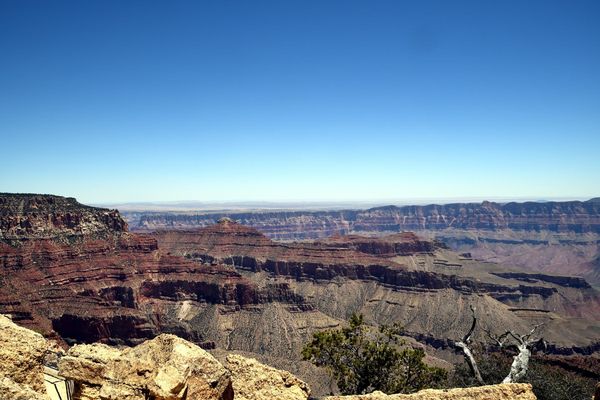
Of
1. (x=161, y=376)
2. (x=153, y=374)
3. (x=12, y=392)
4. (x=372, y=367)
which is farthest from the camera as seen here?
(x=372, y=367)

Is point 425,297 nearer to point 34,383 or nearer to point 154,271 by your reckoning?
point 154,271

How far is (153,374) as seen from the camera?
40.0ft

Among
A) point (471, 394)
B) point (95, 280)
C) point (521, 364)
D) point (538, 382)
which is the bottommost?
point (95, 280)

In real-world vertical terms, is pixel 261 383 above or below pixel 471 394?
below

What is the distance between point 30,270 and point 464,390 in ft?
388

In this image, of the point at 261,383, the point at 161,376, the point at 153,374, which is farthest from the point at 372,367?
the point at 161,376

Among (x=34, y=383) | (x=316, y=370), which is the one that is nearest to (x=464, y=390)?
(x=34, y=383)

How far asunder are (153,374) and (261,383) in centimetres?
321

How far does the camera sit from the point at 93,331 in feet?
302

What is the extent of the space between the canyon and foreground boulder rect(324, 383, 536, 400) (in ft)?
226

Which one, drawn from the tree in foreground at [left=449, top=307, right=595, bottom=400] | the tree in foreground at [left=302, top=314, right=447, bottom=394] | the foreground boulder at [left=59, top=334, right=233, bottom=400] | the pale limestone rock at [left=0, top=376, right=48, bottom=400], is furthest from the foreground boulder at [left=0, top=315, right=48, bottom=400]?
the tree in foreground at [left=302, top=314, right=447, bottom=394]

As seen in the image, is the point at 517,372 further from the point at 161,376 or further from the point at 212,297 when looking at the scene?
the point at 212,297

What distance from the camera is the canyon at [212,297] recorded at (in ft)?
313

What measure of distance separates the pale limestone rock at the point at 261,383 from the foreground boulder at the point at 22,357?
16.8 ft
